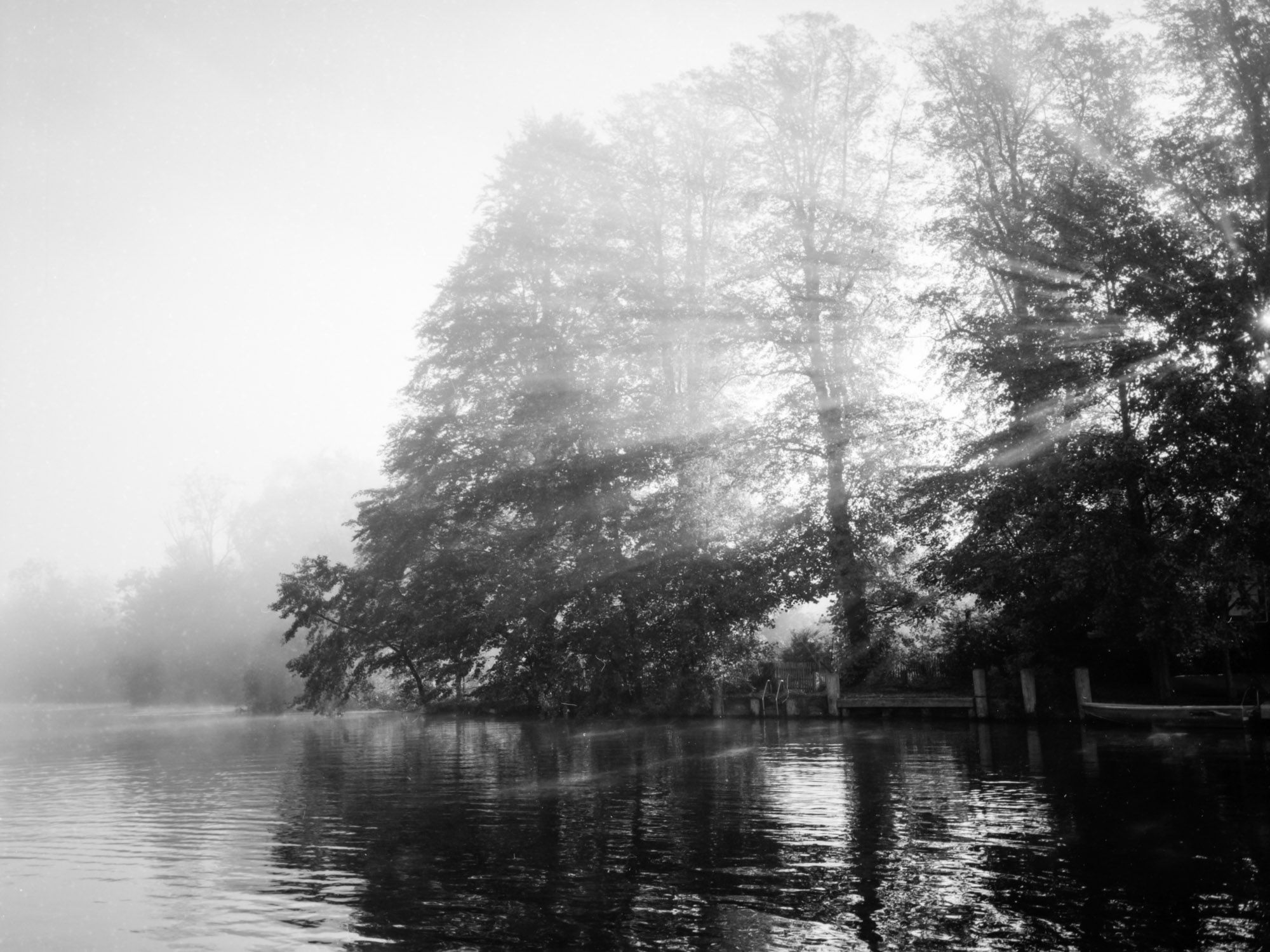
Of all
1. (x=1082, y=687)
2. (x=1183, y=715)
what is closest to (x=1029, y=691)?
(x=1082, y=687)

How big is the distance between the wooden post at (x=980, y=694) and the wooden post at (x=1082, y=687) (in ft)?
8.75

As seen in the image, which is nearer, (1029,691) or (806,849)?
(806,849)

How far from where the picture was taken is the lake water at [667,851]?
7.55 meters

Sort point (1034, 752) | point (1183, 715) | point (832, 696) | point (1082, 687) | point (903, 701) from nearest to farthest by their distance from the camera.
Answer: point (1034, 752) → point (1183, 715) → point (1082, 687) → point (903, 701) → point (832, 696)

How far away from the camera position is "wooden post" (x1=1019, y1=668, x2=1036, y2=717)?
2642 cm

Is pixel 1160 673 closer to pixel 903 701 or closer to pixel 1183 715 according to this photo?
pixel 1183 715

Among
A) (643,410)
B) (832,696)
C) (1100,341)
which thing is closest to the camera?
(1100,341)

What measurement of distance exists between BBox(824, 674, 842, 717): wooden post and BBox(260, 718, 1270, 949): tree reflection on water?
35.2 feet

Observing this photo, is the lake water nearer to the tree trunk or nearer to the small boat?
the small boat

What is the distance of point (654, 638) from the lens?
33.0 meters

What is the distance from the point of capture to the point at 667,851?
10.4 m

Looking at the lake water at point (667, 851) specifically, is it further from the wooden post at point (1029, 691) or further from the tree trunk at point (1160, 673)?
the wooden post at point (1029, 691)

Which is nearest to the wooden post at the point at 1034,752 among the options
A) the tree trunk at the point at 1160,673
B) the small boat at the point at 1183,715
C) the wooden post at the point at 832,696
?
the small boat at the point at 1183,715

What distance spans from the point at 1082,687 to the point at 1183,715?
11.9 feet
